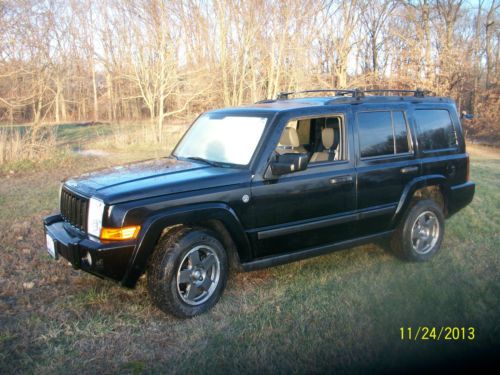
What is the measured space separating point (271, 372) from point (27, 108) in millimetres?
14327

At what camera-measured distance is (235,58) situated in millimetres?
18281

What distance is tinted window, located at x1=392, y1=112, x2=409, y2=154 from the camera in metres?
5.17

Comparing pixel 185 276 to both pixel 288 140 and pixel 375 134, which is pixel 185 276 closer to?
pixel 288 140

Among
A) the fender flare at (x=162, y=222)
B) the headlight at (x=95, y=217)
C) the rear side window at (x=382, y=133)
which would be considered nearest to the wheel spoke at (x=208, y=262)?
the fender flare at (x=162, y=222)

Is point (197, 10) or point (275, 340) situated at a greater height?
point (197, 10)

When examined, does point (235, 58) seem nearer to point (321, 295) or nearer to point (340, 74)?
point (340, 74)

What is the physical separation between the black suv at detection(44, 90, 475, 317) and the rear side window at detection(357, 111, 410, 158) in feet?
0.04

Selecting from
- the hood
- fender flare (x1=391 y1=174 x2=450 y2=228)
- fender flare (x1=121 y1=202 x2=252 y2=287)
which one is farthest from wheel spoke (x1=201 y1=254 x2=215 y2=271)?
fender flare (x1=391 y1=174 x2=450 y2=228)

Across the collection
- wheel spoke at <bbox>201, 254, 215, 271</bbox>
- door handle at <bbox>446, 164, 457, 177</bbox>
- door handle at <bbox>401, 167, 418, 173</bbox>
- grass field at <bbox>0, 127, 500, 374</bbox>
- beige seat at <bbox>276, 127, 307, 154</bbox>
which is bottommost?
grass field at <bbox>0, 127, 500, 374</bbox>

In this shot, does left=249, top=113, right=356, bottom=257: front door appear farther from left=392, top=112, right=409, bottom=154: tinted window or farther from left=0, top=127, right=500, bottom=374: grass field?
left=392, top=112, right=409, bottom=154: tinted window

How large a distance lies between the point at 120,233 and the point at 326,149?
2393 mm

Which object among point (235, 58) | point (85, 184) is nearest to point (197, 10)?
point (235, 58)

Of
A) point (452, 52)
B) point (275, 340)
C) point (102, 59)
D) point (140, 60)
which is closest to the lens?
point (275, 340)

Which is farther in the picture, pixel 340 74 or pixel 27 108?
pixel 340 74
